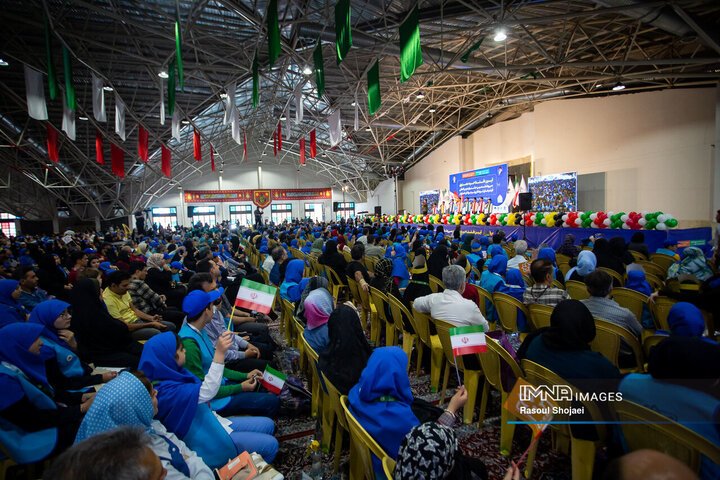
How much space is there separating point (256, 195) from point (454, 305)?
97.7 feet

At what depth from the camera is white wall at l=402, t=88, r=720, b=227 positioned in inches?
392

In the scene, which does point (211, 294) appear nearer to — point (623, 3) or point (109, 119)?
point (623, 3)

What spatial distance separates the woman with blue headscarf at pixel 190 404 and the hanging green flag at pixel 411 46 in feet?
17.6

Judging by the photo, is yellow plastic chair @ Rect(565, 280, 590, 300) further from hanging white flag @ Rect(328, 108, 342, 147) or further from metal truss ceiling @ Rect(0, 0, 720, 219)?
hanging white flag @ Rect(328, 108, 342, 147)

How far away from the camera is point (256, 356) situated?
3037mm

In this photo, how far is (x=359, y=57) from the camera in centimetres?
1212

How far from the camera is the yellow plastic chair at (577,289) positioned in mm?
3697

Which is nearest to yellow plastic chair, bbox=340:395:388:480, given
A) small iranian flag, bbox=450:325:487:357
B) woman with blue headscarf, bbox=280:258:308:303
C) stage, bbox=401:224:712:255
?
small iranian flag, bbox=450:325:487:357

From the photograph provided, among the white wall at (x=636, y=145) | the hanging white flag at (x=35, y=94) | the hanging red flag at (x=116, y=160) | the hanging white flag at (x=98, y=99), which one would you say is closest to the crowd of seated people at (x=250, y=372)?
the hanging white flag at (x=35, y=94)

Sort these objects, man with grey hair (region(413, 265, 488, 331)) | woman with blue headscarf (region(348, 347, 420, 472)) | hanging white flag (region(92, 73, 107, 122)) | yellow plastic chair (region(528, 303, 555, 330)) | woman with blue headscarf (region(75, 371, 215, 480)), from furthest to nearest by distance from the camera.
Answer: hanging white flag (region(92, 73, 107, 122)) → yellow plastic chair (region(528, 303, 555, 330)) → man with grey hair (region(413, 265, 488, 331)) → woman with blue headscarf (region(348, 347, 420, 472)) → woman with blue headscarf (region(75, 371, 215, 480))

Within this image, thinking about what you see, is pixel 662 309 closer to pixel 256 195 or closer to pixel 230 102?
pixel 230 102

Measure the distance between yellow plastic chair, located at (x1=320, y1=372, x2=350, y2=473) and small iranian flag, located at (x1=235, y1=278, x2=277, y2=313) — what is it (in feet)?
2.39

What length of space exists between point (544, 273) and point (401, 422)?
2.21 meters

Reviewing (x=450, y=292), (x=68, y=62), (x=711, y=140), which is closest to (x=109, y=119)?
(x=68, y=62)
